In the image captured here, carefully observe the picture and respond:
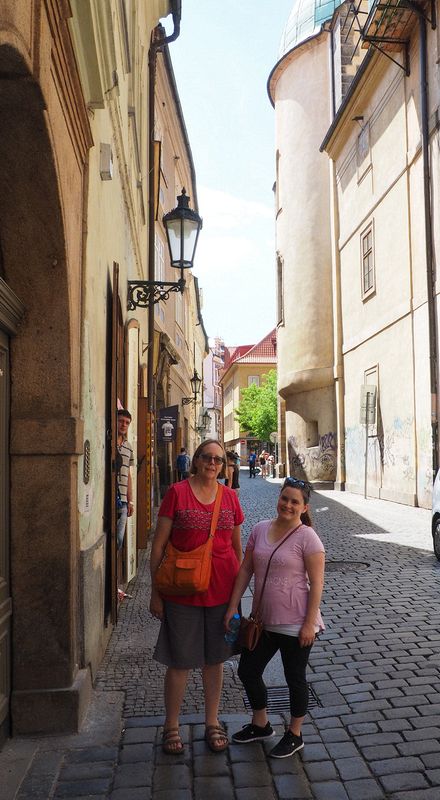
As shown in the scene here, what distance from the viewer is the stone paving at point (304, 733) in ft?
11.2

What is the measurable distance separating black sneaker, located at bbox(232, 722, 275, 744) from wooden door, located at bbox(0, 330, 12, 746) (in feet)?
4.01

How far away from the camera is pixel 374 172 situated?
20.6 metres

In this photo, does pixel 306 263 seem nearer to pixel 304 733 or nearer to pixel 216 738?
pixel 304 733

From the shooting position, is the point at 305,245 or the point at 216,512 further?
the point at 305,245

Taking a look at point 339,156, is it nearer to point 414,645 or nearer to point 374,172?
point 374,172

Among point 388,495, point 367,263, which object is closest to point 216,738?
point 388,495

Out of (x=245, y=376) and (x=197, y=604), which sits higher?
(x=245, y=376)

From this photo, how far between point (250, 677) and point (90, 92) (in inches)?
141

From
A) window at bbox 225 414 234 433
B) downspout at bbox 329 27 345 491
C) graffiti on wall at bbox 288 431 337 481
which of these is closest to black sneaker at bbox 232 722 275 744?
downspout at bbox 329 27 345 491

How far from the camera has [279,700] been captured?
4680 mm

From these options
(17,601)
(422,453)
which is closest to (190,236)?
(17,601)

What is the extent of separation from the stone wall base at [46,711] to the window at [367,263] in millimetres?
17788

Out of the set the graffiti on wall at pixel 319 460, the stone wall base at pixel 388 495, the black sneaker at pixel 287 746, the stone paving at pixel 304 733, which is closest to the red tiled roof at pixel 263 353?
the graffiti on wall at pixel 319 460

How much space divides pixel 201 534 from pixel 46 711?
129 cm
